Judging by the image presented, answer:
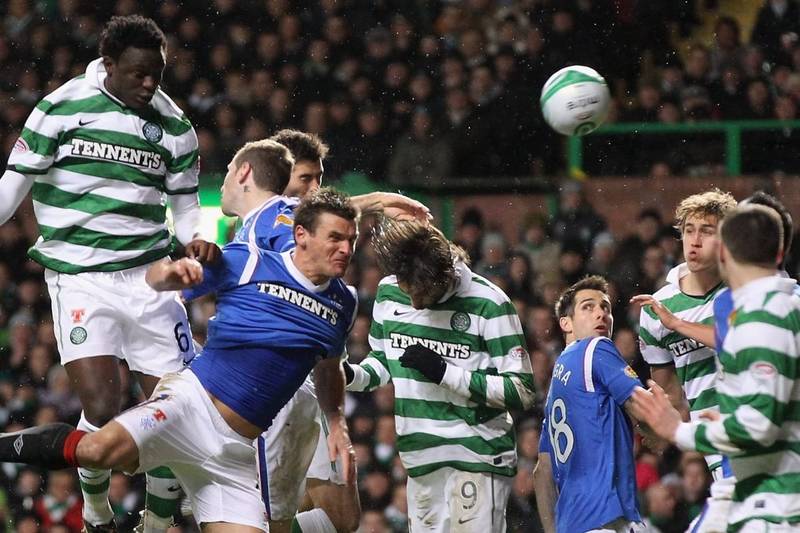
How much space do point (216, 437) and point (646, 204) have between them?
640 centimetres

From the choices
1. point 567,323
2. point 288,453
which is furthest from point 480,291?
point 288,453

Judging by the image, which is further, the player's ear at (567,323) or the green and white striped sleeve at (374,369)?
the green and white striped sleeve at (374,369)

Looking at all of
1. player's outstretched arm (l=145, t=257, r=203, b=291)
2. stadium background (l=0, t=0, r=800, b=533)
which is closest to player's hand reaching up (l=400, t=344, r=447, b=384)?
player's outstretched arm (l=145, t=257, r=203, b=291)

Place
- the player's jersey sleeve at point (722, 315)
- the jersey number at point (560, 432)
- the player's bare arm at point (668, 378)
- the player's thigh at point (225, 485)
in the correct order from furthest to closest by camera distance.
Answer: the player's bare arm at point (668, 378) < the jersey number at point (560, 432) < the player's thigh at point (225, 485) < the player's jersey sleeve at point (722, 315)

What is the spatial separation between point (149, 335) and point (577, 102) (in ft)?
9.08

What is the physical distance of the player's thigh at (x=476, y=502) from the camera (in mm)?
6395

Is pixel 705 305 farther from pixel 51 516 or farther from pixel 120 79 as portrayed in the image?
pixel 51 516

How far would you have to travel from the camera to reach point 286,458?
21.6 ft

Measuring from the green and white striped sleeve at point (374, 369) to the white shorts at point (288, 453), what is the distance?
0.74ft

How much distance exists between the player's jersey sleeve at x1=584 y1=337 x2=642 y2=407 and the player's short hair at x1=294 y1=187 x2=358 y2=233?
1175mm

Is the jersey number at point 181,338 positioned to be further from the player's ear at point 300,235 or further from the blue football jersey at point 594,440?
the blue football jersey at point 594,440

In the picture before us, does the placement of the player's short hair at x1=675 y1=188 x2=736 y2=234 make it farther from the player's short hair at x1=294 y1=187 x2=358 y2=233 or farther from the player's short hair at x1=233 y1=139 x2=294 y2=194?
the player's short hair at x1=233 y1=139 x2=294 y2=194

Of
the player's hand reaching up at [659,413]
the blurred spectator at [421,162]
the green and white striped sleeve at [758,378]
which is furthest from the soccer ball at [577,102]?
the blurred spectator at [421,162]

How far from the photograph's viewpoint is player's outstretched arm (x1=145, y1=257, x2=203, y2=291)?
539 cm
